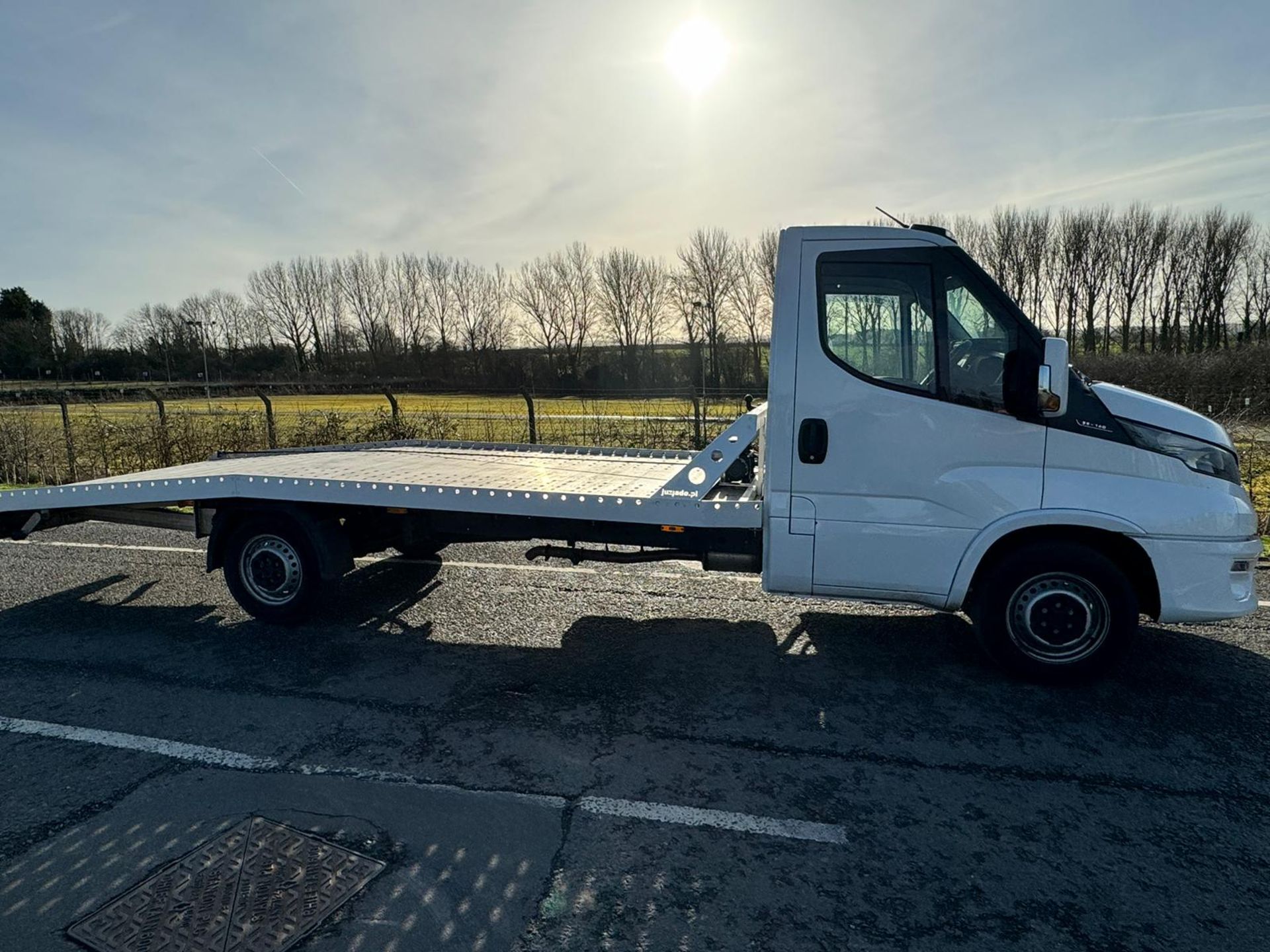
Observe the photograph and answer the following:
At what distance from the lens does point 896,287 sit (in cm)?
441

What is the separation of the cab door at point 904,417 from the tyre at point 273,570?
11.7ft

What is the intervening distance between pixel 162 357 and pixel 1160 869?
78.5m

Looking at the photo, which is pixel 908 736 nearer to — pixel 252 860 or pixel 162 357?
pixel 252 860

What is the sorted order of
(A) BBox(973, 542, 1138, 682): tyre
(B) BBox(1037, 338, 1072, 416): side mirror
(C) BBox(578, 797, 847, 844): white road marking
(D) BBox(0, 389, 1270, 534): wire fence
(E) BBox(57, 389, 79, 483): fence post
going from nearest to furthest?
(C) BBox(578, 797, 847, 844): white road marking
(B) BBox(1037, 338, 1072, 416): side mirror
(A) BBox(973, 542, 1138, 682): tyre
(D) BBox(0, 389, 1270, 534): wire fence
(E) BBox(57, 389, 79, 483): fence post

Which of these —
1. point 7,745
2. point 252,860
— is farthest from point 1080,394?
point 7,745

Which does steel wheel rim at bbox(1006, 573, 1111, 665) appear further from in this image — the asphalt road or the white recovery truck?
the asphalt road

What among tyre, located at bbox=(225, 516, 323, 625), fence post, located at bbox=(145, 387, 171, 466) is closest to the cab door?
tyre, located at bbox=(225, 516, 323, 625)

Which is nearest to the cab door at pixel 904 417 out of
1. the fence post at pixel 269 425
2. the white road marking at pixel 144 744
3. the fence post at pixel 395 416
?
the white road marking at pixel 144 744

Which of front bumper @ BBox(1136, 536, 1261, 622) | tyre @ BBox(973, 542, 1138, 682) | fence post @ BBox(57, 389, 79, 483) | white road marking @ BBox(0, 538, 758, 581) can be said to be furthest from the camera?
fence post @ BBox(57, 389, 79, 483)

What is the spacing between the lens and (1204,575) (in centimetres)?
422

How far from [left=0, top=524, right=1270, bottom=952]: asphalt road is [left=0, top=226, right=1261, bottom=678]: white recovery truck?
565mm

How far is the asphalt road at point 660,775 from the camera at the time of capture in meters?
2.69

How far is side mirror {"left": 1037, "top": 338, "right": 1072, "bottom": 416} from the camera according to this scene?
13.2ft

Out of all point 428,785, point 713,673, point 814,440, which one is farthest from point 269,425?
point 814,440
